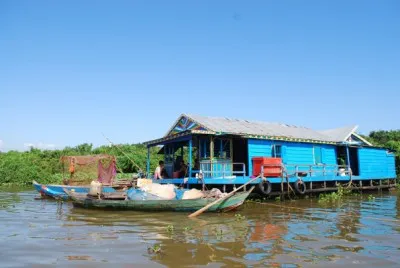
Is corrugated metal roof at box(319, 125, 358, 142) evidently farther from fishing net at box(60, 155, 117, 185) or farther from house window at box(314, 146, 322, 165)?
fishing net at box(60, 155, 117, 185)

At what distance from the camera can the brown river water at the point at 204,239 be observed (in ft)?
20.6

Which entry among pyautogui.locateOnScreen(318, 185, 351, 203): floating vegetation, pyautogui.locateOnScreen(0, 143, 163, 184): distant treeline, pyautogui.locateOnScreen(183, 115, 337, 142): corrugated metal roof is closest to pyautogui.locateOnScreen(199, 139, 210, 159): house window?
pyautogui.locateOnScreen(183, 115, 337, 142): corrugated metal roof

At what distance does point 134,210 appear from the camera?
13.1 m

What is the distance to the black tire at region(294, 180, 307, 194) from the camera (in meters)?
17.1

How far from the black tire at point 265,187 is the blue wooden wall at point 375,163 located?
8.95 meters

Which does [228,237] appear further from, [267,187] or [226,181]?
[267,187]

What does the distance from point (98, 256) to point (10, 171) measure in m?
28.4

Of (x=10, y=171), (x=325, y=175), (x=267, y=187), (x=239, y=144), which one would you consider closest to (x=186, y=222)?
(x=267, y=187)

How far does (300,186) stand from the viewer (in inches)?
683

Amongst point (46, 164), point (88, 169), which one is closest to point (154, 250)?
point (88, 169)

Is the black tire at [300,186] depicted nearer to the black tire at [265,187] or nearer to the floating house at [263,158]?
the floating house at [263,158]

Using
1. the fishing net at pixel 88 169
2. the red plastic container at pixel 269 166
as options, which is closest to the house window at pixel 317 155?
the red plastic container at pixel 269 166

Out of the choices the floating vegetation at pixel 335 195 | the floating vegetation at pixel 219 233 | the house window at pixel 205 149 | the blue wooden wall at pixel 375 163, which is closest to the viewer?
the floating vegetation at pixel 219 233

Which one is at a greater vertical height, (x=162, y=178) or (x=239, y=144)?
(x=239, y=144)
